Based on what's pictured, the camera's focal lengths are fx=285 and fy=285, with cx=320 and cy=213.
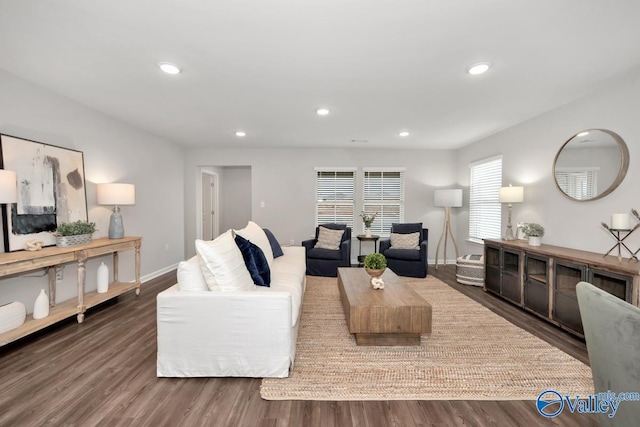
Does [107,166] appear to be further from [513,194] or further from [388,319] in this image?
[513,194]

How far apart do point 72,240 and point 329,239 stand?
139 inches

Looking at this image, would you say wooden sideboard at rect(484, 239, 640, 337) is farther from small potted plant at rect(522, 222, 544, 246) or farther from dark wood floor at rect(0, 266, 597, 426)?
dark wood floor at rect(0, 266, 597, 426)

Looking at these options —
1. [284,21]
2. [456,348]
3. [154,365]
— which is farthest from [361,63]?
[154,365]

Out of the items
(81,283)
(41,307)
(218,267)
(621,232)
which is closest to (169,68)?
(218,267)

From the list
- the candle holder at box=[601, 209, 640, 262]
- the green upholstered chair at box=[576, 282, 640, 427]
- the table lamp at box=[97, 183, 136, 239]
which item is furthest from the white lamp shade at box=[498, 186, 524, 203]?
the table lamp at box=[97, 183, 136, 239]

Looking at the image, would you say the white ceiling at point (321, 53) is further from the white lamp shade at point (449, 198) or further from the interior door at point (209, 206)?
the interior door at point (209, 206)

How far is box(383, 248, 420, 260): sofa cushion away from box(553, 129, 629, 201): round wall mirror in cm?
215

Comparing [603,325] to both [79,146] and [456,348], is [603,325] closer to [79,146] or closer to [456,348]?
[456,348]

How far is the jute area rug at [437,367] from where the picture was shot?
6.17ft

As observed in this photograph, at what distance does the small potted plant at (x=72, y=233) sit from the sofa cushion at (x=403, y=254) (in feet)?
13.8

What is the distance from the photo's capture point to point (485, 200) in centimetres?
512

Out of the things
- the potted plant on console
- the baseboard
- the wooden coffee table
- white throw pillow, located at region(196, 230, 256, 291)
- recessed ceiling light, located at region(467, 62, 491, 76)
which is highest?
recessed ceiling light, located at region(467, 62, 491, 76)

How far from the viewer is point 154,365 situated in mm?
2195

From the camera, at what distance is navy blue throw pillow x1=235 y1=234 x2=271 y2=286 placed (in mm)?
2570
